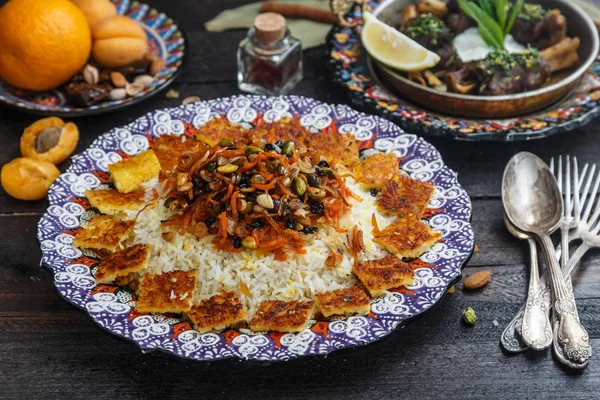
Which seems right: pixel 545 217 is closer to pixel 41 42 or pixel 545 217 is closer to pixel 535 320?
pixel 535 320

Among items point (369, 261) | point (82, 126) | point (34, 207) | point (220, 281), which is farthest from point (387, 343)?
point (82, 126)

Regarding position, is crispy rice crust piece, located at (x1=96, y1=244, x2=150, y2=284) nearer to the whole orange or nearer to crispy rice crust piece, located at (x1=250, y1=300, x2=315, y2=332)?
crispy rice crust piece, located at (x1=250, y1=300, x2=315, y2=332)

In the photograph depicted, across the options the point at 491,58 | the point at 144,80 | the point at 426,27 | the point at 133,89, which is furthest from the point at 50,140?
the point at 491,58

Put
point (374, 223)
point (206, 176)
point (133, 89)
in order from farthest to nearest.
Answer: point (133, 89) → point (374, 223) → point (206, 176)

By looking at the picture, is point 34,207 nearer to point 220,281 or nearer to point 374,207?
point 220,281

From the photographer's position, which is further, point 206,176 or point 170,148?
point 170,148

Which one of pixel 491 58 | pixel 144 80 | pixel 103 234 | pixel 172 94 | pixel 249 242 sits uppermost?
pixel 491 58

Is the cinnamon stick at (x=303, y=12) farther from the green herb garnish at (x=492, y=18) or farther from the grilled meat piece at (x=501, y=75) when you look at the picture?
the grilled meat piece at (x=501, y=75)

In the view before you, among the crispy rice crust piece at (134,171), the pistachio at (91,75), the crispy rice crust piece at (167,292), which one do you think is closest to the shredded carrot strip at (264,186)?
the crispy rice crust piece at (167,292)
